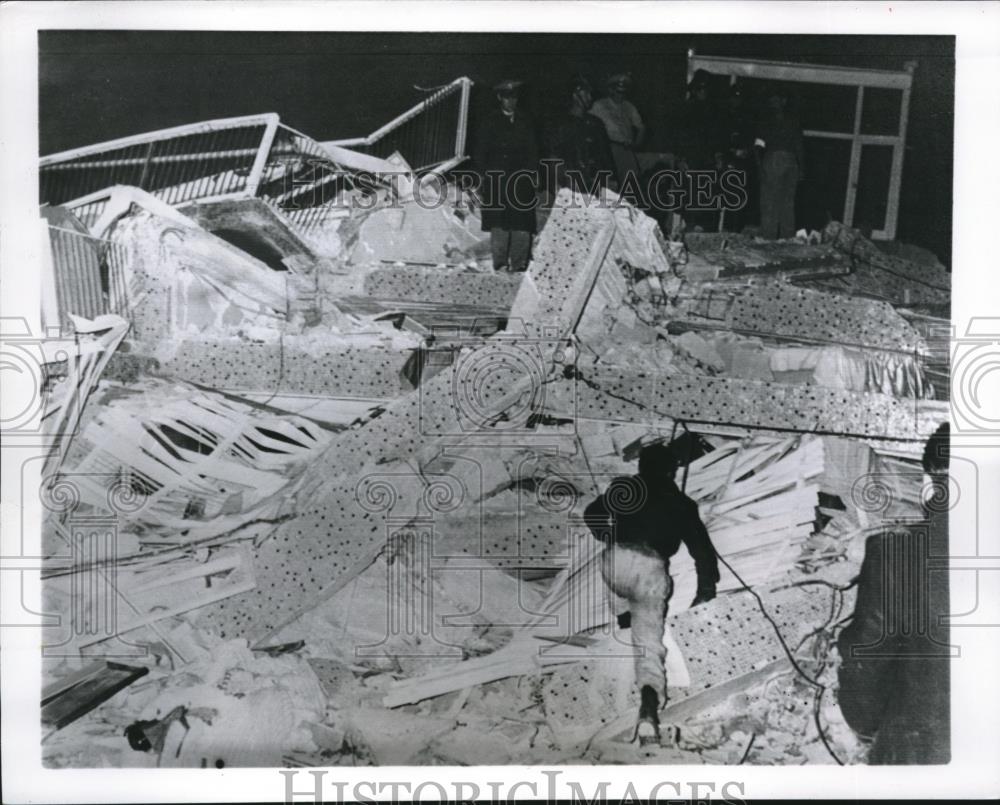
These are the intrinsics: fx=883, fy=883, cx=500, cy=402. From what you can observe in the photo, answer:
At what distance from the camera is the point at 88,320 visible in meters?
2.72

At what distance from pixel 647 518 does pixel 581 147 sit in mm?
1156

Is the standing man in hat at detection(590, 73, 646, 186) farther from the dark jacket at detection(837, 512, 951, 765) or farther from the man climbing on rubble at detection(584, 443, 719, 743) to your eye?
the dark jacket at detection(837, 512, 951, 765)

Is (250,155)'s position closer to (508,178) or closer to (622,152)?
(508,178)

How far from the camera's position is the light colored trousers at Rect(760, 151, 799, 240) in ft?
8.98

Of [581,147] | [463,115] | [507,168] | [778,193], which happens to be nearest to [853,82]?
[778,193]

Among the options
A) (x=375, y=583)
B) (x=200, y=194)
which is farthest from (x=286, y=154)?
(x=375, y=583)

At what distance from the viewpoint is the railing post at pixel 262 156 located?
107 inches

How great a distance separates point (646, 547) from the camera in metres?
2.69

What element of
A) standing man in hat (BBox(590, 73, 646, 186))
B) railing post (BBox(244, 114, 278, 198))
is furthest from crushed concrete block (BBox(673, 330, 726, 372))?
railing post (BBox(244, 114, 278, 198))

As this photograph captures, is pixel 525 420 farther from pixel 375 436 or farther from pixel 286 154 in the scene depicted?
pixel 286 154

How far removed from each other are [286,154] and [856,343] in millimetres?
1860

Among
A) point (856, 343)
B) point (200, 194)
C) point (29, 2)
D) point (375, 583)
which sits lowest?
point (375, 583)

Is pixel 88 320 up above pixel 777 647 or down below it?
above

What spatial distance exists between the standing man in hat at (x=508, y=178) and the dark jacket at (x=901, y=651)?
1.42m
